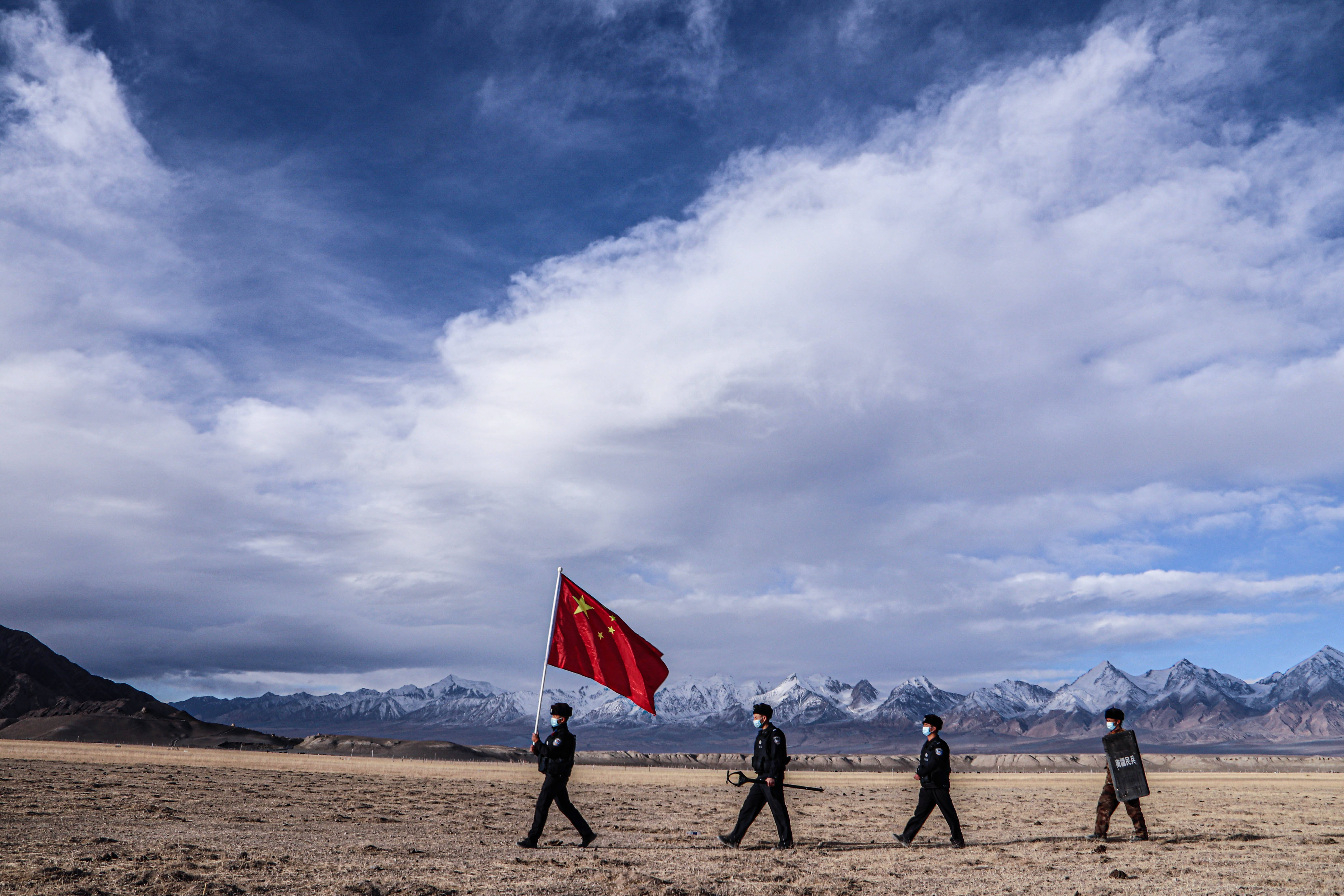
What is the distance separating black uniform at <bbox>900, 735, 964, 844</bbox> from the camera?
16297mm

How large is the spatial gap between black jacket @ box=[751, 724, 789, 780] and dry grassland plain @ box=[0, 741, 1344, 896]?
1.32 meters

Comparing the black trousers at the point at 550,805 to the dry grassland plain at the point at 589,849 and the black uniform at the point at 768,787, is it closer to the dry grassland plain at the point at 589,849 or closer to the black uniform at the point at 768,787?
the dry grassland plain at the point at 589,849

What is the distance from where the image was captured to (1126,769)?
17141mm

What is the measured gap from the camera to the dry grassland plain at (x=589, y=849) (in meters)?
11.9

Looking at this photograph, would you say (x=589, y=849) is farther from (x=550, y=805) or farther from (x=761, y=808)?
(x=761, y=808)

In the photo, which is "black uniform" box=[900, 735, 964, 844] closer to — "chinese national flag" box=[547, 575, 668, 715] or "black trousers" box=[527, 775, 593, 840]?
Result: "chinese national flag" box=[547, 575, 668, 715]

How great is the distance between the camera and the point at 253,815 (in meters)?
21.4

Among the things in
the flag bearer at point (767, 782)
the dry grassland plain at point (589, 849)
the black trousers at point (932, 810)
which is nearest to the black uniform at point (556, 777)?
Answer: the dry grassland plain at point (589, 849)

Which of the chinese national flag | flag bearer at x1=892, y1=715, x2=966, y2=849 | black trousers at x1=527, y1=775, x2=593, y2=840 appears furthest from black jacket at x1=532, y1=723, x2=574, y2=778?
flag bearer at x1=892, y1=715, x2=966, y2=849

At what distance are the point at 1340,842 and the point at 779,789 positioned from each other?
11.8m

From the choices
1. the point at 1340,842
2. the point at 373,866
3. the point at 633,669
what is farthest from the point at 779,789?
the point at 1340,842

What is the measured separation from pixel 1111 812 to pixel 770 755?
714cm

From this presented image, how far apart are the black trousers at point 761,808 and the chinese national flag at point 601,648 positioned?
279cm

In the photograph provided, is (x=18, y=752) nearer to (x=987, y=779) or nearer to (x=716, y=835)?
(x=716, y=835)
